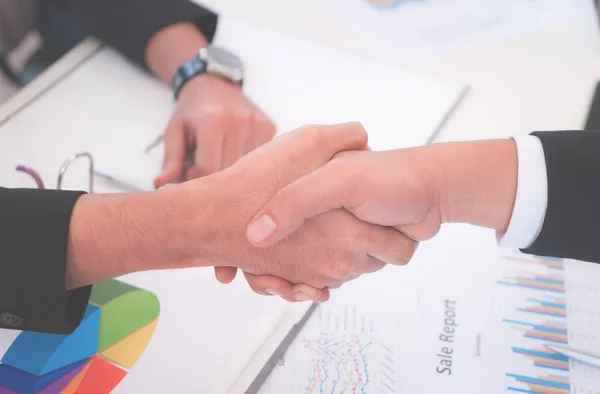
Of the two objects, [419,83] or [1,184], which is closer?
[1,184]

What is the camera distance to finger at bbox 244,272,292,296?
2.61 feet

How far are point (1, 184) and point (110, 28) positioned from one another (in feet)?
1.26

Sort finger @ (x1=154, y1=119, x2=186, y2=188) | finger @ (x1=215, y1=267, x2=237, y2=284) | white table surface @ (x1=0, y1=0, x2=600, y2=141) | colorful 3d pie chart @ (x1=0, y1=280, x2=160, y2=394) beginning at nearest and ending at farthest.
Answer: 1. colorful 3d pie chart @ (x1=0, y1=280, x2=160, y2=394)
2. finger @ (x1=215, y1=267, x2=237, y2=284)
3. finger @ (x1=154, y1=119, x2=186, y2=188)
4. white table surface @ (x1=0, y1=0, x2=600, y2=141)

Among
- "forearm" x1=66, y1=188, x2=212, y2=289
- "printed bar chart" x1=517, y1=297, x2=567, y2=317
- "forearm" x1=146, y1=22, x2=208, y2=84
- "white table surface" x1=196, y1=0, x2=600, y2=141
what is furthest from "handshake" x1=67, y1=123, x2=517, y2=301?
"forearm" x1=146, y1=22, x2=208, y2=84

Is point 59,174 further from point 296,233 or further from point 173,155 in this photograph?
point 296,233

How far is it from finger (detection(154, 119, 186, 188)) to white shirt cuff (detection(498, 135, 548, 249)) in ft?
1.55

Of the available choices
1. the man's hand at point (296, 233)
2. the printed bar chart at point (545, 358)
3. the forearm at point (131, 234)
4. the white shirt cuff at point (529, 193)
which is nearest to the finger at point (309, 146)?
the man's hand at point (296, 233)

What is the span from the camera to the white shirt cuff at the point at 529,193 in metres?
0.77

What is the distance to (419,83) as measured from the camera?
114cm

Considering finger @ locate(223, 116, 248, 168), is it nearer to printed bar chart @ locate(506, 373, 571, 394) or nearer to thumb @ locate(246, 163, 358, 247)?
thumb @ locate(246, 163, 358, 247)

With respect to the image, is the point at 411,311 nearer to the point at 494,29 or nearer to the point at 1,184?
the point at 1,184

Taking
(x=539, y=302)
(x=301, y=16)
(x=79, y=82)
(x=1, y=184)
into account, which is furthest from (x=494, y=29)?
(x=1, y=184)

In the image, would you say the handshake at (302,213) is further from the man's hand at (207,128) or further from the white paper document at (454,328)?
the man's hand at (207,128)

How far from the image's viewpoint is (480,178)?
79cm
